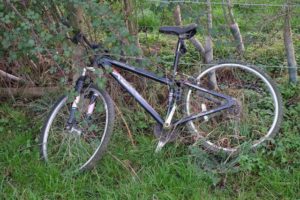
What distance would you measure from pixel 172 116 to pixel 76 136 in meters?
0.78

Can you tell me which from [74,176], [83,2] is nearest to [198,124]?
[74,176]

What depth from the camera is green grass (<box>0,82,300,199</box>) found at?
3682 millimetres

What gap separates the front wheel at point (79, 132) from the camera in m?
3.89

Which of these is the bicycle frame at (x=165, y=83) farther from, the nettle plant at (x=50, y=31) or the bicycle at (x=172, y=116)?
the nettle plant at (x=50, y=31)

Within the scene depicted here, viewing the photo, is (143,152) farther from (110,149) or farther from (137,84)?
(137,84)

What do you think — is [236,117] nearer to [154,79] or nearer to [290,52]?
[154,79]

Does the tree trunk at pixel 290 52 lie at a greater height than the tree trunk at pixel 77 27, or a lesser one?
lesser

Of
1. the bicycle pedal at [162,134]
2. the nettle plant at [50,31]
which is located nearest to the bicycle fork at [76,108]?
the nettle plant at [50,31]

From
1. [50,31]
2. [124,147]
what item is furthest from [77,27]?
[124,147]

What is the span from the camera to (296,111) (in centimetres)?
439

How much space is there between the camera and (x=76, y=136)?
3.97 metres

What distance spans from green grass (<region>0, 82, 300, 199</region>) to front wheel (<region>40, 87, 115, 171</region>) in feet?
0.36

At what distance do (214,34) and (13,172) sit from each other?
1.94m

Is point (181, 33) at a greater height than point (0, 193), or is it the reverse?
point (181, 33)
